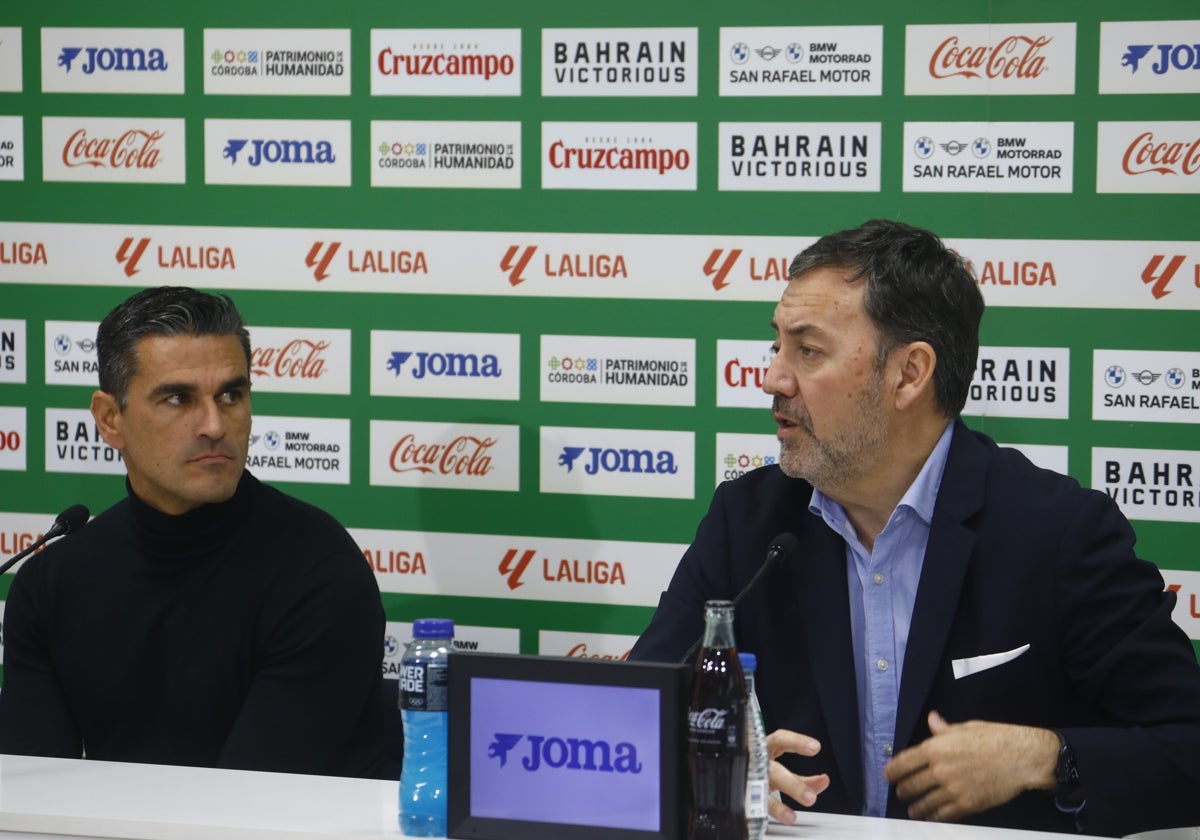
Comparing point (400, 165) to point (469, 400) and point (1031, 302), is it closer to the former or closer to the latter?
point (469, 400)

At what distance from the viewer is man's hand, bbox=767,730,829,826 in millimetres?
1705

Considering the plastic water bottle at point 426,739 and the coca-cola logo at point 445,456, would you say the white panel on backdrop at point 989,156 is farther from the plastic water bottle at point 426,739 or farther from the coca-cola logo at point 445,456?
the plastic water bottle at point 426,739

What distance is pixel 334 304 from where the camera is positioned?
134 inches

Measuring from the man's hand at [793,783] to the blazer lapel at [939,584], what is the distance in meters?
0.28

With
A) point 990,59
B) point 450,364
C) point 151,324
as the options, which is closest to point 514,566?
point 450,364

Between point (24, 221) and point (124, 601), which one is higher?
point (24, 221)

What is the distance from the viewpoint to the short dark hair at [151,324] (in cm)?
261

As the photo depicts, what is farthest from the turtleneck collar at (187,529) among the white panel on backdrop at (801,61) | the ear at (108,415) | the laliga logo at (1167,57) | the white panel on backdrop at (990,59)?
the laliga logo at (1167,57)

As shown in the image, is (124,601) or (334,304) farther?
(334,304)

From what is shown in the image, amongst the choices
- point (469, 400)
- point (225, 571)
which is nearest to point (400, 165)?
point (469, 400)

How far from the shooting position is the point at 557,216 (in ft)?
10.8

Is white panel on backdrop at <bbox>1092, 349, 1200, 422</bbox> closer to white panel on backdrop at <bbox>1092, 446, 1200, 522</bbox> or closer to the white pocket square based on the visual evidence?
white panel on backdrop at <bbox>1092, 446, 1200, 522</bbox>

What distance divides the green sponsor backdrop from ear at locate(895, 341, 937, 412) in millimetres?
973

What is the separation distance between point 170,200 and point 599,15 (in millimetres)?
1184
